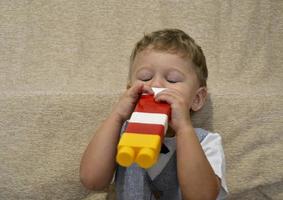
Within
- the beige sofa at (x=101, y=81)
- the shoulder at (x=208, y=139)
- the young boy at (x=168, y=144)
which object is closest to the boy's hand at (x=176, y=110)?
the young boy at (x=168, y=144)

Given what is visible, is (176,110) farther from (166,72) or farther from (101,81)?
(101,81)

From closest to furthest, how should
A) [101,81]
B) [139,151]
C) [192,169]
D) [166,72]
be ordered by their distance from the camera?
1. [139,151]
2. [192,169]
3. [166,72]
4. [101,81]

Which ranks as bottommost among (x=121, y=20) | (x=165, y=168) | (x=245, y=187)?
(x=245, y=187)

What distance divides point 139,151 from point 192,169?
15 centimetres

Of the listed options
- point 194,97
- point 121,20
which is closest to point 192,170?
point 194,97

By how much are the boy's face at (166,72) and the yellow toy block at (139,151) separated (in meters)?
0.19

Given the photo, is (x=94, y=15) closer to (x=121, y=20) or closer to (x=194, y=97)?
(x=121, y=20)

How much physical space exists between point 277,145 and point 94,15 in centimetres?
61

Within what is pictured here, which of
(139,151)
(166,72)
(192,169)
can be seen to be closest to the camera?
(139,151)

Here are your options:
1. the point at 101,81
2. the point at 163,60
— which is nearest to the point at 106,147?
the point at 163,60

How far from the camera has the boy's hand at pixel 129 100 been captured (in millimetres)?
825

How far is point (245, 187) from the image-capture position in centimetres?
102

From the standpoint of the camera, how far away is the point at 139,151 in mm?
676

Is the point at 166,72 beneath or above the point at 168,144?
above
